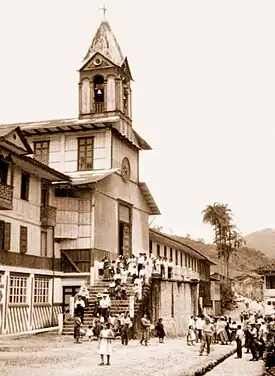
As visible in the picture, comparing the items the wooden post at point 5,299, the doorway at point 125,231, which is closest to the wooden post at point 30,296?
the wooden post at point 5,299

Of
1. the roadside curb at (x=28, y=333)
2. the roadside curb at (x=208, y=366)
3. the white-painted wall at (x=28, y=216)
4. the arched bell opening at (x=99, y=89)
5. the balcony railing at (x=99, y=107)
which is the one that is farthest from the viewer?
the arched bell opening at (x=99, y=89)

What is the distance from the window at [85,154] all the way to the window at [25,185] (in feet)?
25.0

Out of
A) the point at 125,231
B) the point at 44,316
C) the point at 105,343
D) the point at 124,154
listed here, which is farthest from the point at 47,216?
the point at 105,343

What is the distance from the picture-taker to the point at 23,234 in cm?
3491

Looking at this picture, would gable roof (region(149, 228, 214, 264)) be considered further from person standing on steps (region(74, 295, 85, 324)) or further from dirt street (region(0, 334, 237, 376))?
dirt street (region(0, 334, 237, 376))

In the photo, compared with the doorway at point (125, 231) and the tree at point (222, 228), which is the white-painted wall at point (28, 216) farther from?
the tree at point (222, 228)

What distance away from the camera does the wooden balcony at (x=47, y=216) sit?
3697 cm

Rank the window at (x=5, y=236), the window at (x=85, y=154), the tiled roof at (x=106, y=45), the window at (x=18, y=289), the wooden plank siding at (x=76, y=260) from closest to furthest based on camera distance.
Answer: the window at (x=5, y=236) < the window at (x=18, y=289) < the wooden plank siding at (x=76, y=260) < the window at (x=85, y=154) < the tiled roof at (x=106, y=45)

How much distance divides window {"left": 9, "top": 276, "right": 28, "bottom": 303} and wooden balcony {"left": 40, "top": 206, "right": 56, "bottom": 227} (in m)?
3.66

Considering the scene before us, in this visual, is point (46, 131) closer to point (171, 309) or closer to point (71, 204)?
point (71, 204)

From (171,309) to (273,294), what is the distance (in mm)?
29166

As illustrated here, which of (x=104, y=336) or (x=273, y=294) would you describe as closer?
(x=104, y=336)

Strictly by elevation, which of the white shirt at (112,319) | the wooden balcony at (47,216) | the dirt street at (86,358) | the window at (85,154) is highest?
the window at (85,154)

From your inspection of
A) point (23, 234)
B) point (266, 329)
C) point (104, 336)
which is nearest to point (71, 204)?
point (23, 234)
